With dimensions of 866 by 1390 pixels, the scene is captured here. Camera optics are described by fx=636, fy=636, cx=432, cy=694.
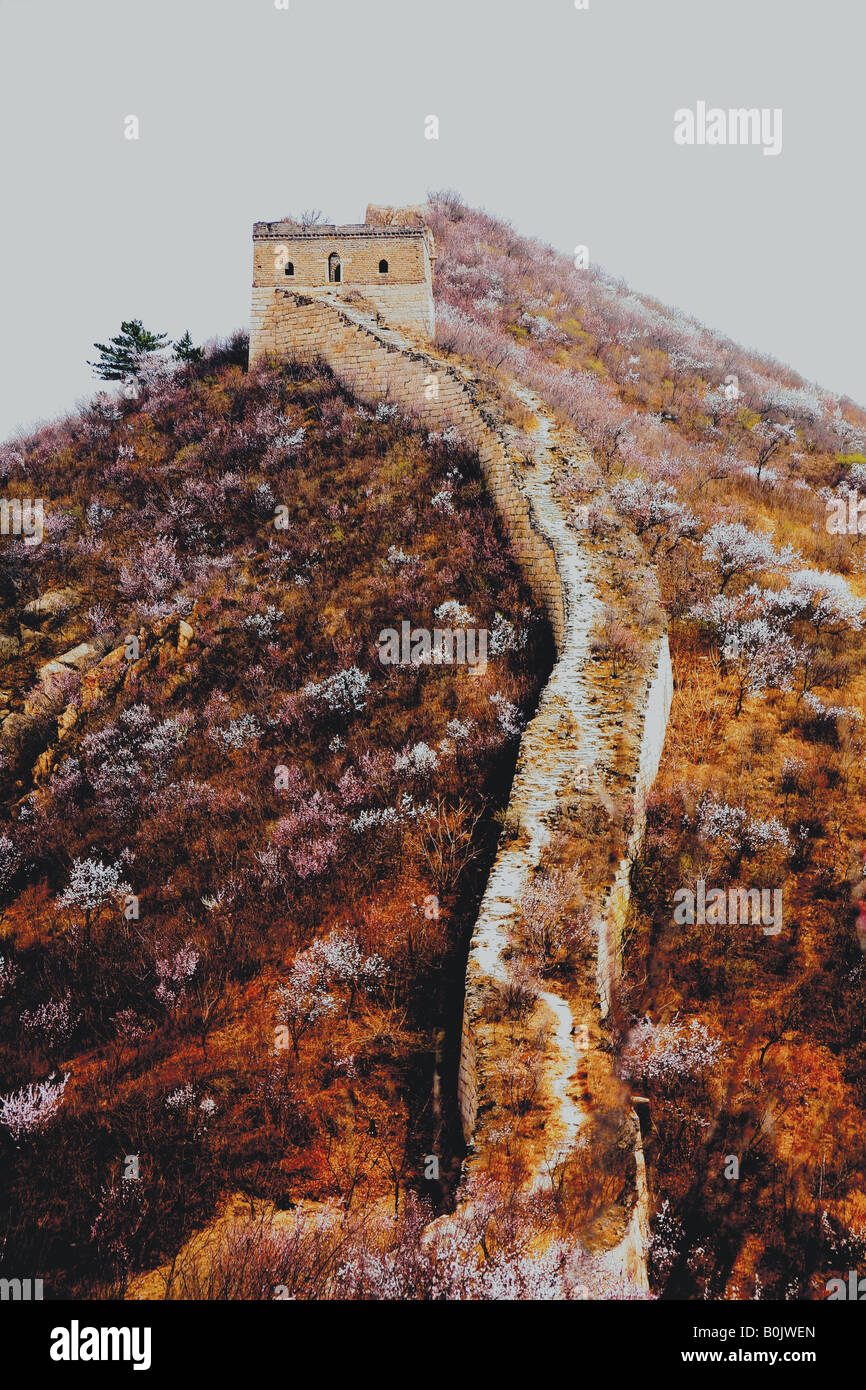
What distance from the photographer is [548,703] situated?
970 centimetres

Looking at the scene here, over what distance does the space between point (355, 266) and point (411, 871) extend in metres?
20.1

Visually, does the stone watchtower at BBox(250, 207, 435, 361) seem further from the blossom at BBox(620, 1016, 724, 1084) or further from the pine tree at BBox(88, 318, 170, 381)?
the blossom at BBox(620, 1016, 724, 1084)

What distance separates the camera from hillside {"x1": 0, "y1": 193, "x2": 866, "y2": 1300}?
220 inches

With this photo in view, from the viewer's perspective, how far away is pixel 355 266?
20.4 meters

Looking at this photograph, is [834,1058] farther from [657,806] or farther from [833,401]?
[833,401]

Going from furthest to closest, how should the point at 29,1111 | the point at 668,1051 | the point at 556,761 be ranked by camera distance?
1. the point at 556,761
2. the point at 668,1051
3. the point at 29,1111

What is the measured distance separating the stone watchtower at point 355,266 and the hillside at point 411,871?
4.29m

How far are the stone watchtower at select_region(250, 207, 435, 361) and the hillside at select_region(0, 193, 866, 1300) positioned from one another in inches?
169

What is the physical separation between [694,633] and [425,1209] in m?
9.97

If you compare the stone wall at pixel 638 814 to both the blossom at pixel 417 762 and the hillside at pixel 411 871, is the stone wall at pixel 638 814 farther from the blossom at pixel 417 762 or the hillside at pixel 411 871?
the blossom at pixel 417 762

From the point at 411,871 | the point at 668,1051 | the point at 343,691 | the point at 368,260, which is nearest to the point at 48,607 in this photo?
the point at 343,691

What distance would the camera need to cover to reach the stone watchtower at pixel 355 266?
20.2m

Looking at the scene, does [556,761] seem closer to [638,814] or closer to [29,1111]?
[638,814]

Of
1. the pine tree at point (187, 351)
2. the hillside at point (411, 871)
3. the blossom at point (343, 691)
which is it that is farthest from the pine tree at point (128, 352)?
the blossom at point (343, 691)
